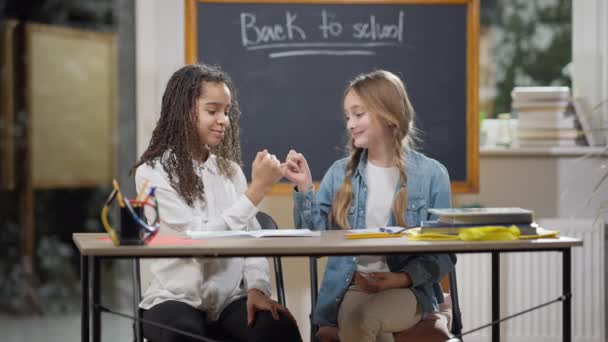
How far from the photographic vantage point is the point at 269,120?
3504 millimetres

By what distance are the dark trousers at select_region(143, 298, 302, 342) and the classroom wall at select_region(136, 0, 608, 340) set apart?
49.3 inches

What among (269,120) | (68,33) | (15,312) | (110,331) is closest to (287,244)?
(269,120)

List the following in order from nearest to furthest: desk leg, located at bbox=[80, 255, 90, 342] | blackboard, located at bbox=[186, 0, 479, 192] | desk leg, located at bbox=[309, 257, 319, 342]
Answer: desk leg, located at bbox=[80, 255, 90, 342]
desk leg, located at bbox=[309, 257, 319, 342]
blackboard, located at bbox=[186, 0, 479, 192]

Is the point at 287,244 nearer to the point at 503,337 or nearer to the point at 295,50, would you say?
the point at 295,50

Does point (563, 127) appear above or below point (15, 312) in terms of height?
above

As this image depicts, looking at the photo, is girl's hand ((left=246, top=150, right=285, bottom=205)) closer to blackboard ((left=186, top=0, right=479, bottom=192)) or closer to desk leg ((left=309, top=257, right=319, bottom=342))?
desk leg ((left=309, top=257, right=319, bottom=342))

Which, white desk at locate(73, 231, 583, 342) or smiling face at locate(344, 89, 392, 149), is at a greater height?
smiling face at locate(344, 89, 392, 149)

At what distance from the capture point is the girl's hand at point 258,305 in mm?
2457

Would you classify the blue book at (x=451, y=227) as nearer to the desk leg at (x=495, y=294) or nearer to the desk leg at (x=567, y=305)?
the desk leg at (x=567, y=305)

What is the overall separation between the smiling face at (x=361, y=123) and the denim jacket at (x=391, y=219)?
65 mm

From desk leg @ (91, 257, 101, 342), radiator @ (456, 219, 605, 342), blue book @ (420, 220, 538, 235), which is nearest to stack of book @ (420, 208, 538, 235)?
blue book @ (420, 220, 538, 235)

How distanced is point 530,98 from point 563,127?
197 millimetres

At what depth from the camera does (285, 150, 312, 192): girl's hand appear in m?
2.70

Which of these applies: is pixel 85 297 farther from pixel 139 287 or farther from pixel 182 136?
pixel 182 136
